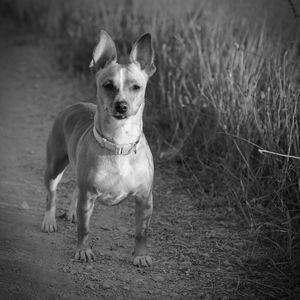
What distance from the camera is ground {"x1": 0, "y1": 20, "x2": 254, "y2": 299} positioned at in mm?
3266

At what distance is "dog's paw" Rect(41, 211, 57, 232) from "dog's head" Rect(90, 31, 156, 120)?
3.50 ft

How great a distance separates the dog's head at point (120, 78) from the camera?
11.4 ft

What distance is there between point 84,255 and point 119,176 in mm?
601

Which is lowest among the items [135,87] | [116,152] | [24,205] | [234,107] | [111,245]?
[24,205]

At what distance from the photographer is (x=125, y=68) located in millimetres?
3631

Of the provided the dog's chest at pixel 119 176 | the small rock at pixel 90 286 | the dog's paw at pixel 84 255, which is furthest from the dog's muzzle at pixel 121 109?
the small rock at pixel 90 286

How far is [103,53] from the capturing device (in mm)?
3852

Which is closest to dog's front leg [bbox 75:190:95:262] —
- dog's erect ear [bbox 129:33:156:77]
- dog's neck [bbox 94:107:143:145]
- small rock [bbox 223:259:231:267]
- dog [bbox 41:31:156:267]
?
dog [bbox 41:31:156:267]

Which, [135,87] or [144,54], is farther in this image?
[144,54]

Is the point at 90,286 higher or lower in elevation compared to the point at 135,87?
lower

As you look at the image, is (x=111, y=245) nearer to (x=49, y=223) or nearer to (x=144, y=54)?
(x=49, y=223)

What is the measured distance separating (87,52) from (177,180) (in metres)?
3.85

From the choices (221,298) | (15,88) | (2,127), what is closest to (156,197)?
(221,298)

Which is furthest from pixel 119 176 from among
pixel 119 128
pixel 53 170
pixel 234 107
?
pixel 234 107
